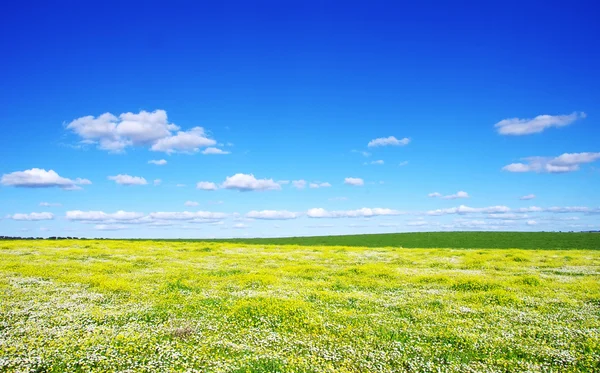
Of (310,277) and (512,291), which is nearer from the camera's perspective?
(512,291)

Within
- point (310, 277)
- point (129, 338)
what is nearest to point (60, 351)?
point (129, 338)

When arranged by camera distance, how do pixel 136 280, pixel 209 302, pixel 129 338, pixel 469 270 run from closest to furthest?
pixel 129 338
pixel 209 302
pixel 136 280
pixel 469 270

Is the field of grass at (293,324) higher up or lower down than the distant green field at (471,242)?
higher up

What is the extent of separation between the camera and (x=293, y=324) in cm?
1565

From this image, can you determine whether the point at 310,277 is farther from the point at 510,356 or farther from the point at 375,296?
the point at 510,356

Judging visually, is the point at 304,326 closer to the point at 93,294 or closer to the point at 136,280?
the point at 93,294

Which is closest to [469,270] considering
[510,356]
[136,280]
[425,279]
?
[425,279]

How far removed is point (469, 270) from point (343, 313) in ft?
70.4

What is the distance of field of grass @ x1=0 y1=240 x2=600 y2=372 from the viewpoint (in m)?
11.9

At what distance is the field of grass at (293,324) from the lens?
39.0 feet

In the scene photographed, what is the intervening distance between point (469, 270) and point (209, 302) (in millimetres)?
25071

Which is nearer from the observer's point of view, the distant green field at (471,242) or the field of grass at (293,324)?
the field of grass at (293,324)

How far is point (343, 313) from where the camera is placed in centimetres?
1753

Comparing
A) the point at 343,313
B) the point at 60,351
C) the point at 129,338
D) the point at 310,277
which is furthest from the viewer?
the point at 310,277
